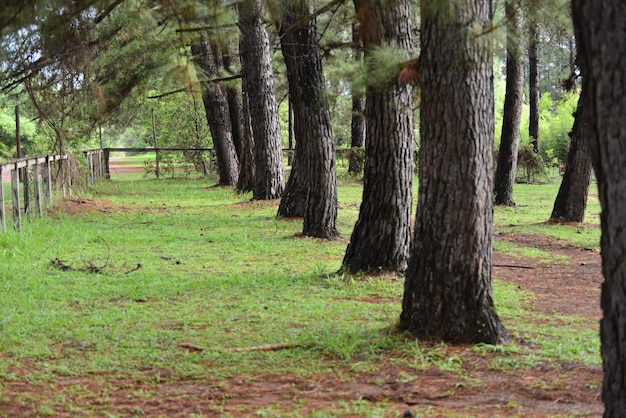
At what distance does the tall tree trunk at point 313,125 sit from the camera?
10.3 metres

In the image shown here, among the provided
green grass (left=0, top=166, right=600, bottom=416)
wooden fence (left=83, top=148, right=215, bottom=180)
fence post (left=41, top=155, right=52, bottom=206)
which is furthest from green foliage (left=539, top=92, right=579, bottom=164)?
fence post (left=41, top=155, right=52, bottom=206)

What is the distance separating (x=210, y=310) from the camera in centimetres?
634

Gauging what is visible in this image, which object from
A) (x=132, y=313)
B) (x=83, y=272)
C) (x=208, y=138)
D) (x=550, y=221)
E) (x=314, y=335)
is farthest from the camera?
(x=208, y=138)

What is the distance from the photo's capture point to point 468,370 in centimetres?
449

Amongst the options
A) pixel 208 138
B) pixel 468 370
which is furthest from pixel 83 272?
pixel 208 138

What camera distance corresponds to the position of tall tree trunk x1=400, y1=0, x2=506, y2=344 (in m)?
4.92

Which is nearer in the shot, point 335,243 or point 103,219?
point 335,243

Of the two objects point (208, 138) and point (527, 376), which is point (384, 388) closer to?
point (527, 376)

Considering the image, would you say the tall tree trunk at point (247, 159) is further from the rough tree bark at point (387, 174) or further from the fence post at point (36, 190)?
the rough tree bark at point (387, 174)

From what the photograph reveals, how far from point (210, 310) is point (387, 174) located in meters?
2.26

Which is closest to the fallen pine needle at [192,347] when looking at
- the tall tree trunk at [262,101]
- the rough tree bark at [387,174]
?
the rough tree bark at [387,174]

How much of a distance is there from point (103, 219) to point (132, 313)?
23.6 feet

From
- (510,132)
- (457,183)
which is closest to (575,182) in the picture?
(510,132)

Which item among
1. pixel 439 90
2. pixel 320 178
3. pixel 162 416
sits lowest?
pixel 162 416
